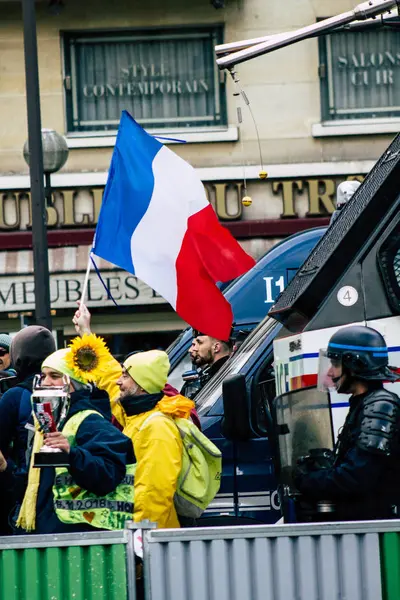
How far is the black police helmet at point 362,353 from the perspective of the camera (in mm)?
6090

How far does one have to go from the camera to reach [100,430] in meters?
6.02

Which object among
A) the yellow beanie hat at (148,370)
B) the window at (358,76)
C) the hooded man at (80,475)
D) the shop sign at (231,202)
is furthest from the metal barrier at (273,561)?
the window at (358,76)

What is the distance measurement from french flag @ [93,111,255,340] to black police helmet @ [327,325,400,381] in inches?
112

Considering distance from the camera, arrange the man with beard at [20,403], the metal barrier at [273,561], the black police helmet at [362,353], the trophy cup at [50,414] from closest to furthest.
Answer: the metal barrier at [273,561] → the trophy cup at [50,414] → the black police helmet at [362,353] → the man with beard at [20,403]

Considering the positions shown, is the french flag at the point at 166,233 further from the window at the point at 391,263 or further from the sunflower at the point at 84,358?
the sunflower at the point at 84,358

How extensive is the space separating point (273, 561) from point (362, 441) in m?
0.81

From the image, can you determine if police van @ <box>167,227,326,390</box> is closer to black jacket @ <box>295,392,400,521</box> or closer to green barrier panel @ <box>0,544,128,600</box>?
black jacket @ <box>295,392,400,521</box>

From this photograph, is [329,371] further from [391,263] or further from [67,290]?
[67,290]

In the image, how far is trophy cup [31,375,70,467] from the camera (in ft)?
18.8

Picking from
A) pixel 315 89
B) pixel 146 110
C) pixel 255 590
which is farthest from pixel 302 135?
pixel 255 590

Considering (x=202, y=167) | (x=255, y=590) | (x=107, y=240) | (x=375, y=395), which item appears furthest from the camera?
(x=202, y=167)

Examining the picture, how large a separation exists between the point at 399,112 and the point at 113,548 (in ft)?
49.0

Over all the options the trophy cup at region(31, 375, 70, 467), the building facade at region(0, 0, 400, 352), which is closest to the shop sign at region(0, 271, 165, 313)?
the building facade at region(0, 0, 400, 352)

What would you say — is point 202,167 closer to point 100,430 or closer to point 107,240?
point 107,240
